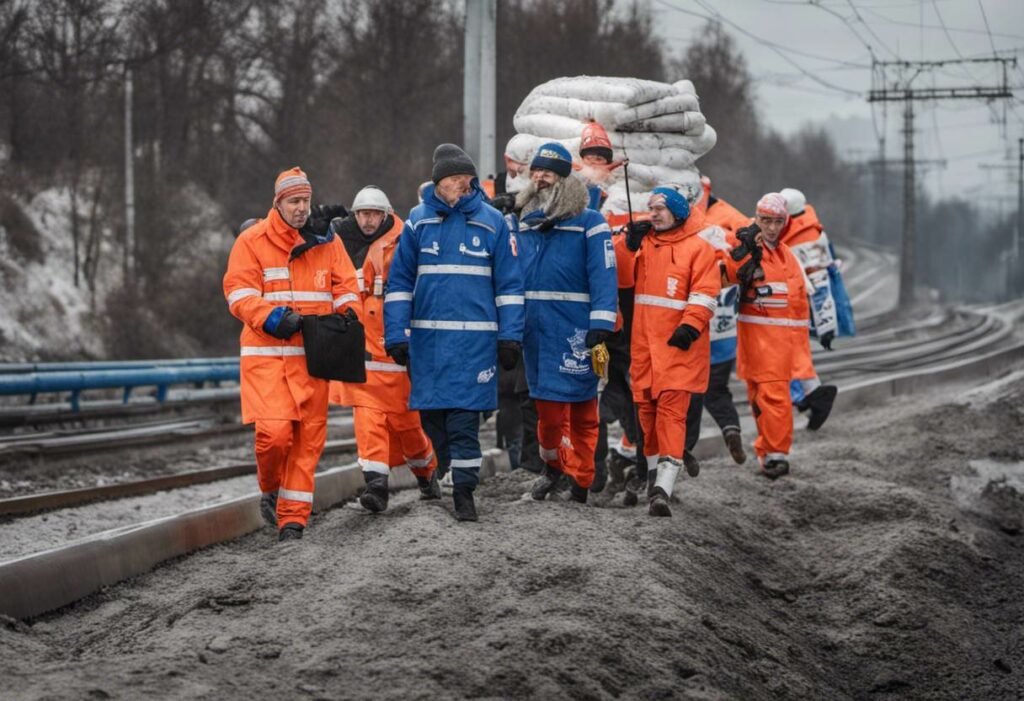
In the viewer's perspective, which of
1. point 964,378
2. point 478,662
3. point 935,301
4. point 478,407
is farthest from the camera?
point 935,301

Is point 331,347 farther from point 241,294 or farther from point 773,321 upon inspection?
point 773,321

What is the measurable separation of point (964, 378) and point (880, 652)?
1674cm

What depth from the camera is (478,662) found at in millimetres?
5367

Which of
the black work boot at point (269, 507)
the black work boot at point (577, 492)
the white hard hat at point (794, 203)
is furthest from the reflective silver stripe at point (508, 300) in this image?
the white hard hat at point (794, 203)

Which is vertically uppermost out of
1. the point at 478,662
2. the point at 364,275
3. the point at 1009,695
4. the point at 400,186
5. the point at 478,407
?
the point at 400,186

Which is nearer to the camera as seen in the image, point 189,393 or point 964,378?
point 189,393

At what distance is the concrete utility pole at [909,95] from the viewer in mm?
43031

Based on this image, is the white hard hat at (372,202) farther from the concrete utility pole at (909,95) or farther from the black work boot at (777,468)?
the concrete utility pole at (909,95)

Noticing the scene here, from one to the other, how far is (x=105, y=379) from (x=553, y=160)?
35.9ft

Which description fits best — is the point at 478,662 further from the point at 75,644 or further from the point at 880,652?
the point at 880,652

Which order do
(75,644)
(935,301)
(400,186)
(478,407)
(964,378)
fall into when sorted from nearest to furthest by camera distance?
(75,644), (478,407), (964,378), (400,186), (935,301)

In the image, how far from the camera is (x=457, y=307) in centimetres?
812

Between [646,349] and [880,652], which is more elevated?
[646,349]

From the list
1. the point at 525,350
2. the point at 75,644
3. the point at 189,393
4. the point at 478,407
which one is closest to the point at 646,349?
the point at 525,350
